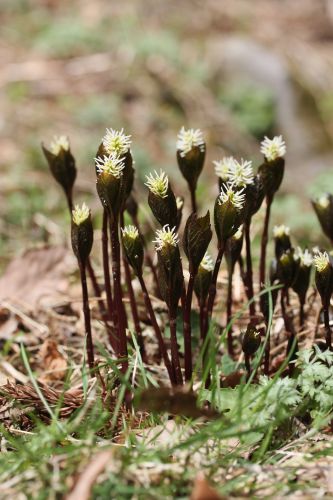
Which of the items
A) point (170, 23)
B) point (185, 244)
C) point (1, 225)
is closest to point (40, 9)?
point (170, 23)

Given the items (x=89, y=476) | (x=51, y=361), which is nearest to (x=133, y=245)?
(x=89, y=476)

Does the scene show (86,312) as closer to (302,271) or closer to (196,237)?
(196,237)

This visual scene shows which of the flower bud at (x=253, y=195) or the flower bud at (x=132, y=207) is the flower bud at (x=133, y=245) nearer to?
the flower bud at (x=253, y=195)

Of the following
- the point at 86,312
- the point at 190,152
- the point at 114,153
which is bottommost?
the point at 86,312

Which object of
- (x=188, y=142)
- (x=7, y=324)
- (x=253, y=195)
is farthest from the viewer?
(x=7, y=324)

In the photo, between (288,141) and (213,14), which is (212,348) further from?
(213,14)

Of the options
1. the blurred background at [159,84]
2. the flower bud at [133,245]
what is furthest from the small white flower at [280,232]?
the blurred background at [159,84]

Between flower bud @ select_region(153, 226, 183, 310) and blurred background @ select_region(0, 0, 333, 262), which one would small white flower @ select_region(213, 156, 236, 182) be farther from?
blurred background @ select_region(0, 0, 333, 262)
